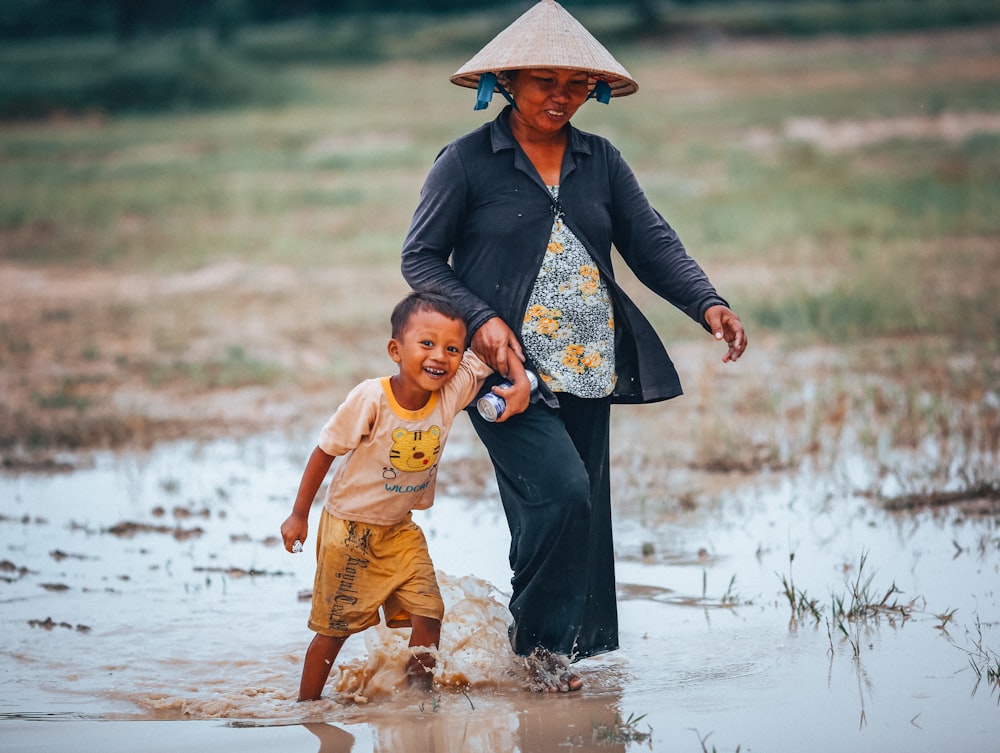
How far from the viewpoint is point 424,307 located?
413 cm

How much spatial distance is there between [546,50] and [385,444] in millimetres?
1187

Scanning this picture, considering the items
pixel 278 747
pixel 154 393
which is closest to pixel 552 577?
pixel 278 747

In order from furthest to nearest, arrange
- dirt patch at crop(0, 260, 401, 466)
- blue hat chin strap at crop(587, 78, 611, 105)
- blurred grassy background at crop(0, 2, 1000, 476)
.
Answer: blurred grassy background at crop(0, 2, 1000, 476) < dirt patch at crop(0, 260, 401, 466) < blue hat chin strap at crop(587, 78, 611, 105)

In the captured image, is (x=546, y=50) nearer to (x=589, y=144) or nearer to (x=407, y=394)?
(x=589, y=144)

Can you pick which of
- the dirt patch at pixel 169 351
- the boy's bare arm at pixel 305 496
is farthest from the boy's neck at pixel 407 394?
the dirt patch at pixel 169 351

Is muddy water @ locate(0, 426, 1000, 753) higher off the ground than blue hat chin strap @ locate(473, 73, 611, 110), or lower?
lower

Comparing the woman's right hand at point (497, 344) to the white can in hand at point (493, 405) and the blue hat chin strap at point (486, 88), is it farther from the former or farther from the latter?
the blue hat chin strap at point (486, 88)

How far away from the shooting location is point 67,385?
1012 centimetres

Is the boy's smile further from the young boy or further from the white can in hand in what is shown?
the white can in hand

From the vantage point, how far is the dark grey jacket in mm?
4270

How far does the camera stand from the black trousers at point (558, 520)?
419 centimetres

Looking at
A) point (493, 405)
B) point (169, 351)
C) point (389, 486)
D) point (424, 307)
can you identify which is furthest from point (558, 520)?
point (169, 351)

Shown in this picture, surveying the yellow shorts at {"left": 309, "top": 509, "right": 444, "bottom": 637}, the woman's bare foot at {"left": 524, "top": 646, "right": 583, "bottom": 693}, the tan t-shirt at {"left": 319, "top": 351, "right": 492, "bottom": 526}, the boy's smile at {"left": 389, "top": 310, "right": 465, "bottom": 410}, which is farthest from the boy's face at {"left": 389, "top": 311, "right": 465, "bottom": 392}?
the woman's bare foot at {"left": 524, "top": 646, "right": 583, "bottom": 693}

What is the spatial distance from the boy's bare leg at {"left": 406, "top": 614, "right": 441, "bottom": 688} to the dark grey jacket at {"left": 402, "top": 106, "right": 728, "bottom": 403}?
859 millimetres
